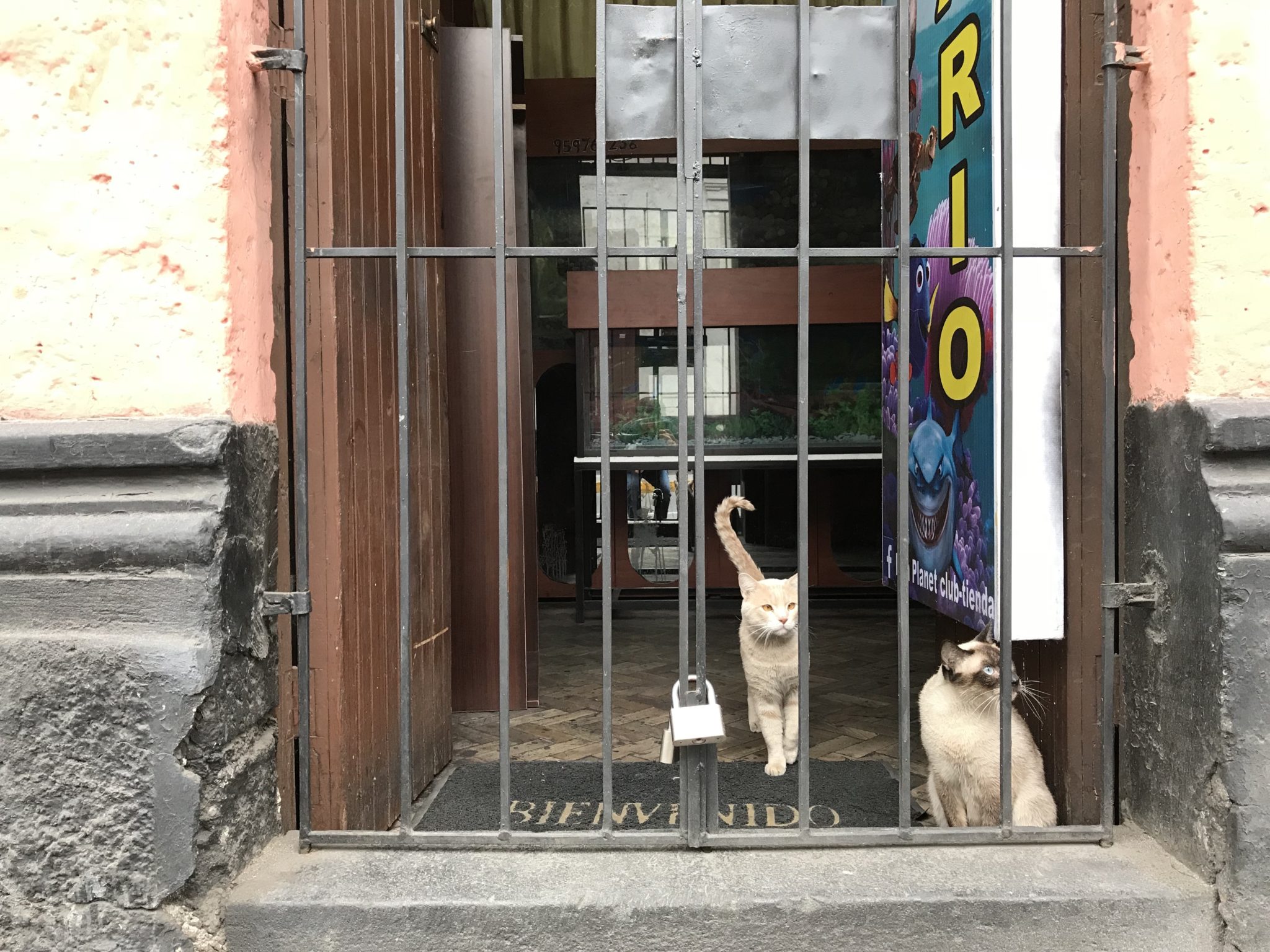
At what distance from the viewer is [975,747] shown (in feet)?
7.75

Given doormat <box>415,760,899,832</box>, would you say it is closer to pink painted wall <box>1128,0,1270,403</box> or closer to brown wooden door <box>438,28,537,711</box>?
brown wooden door <box>438,28,537,711</box>

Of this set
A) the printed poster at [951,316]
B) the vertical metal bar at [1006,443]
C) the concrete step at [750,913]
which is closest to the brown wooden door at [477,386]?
the printed poster at [951,316]

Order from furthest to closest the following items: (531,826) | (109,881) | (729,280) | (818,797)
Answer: (729,280) < (818,797) < (531,826) < (109,881)

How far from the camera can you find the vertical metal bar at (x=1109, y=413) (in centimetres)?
207

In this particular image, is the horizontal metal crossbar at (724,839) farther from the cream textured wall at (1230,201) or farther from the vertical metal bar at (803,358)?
the cream textured wall at (1230,201)

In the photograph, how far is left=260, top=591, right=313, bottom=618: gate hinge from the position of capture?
81.4 inches

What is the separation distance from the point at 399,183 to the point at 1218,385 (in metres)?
1.95

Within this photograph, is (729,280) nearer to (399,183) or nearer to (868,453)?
(868,453)

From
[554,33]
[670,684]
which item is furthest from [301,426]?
[554,33]

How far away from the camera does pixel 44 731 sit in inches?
72.0

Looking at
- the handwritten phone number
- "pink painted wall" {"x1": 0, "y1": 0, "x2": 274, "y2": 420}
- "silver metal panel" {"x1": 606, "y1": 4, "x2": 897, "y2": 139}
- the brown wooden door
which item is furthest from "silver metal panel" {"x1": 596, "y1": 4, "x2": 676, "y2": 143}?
the handwritten phone number

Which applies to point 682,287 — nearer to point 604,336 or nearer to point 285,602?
point 604,336

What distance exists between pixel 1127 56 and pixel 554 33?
556 cm

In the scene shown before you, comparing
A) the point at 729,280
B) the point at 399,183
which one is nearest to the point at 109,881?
the point at 399,183
